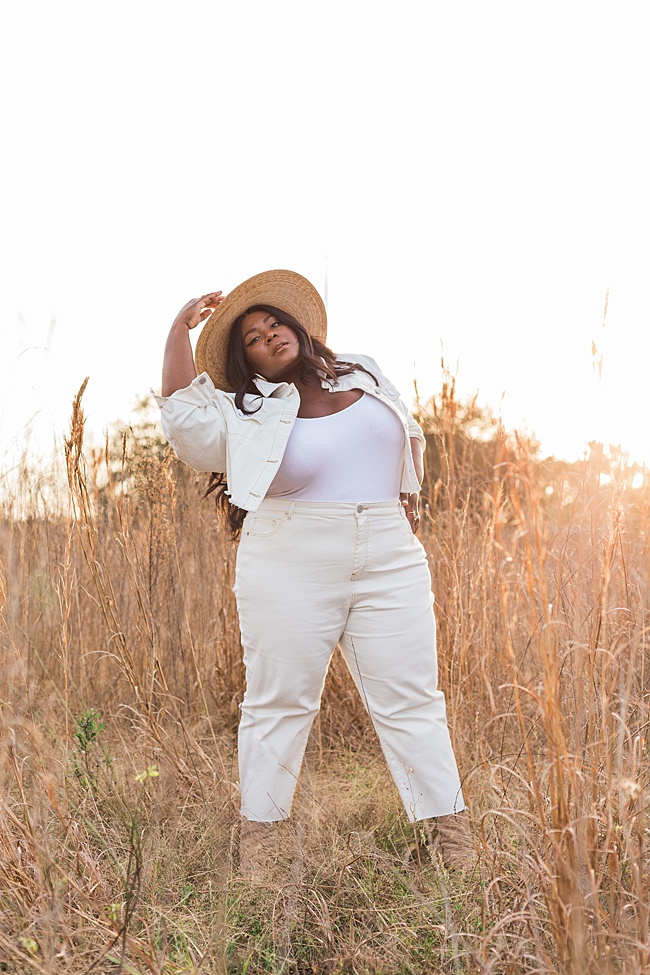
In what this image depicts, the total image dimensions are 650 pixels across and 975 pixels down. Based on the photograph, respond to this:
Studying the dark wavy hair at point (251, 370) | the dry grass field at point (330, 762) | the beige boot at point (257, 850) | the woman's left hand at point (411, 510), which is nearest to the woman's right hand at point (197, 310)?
the dark wavy hair at point (251, 370)

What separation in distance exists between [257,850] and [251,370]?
4.39 feet

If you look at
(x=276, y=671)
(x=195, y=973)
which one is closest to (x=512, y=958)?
(x=195, y=973)

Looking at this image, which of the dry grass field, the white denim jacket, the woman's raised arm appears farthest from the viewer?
the woman's raised arm

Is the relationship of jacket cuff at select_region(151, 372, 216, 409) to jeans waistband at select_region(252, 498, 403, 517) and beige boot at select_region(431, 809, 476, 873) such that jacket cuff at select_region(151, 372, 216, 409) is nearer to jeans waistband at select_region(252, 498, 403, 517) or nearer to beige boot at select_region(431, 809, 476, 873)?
jeans waistband at select_region(252, 498, 403, 517)

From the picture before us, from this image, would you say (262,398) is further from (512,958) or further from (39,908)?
(512,958)

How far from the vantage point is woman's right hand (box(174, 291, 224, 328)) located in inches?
89.7

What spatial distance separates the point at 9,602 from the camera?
1873 millimetres

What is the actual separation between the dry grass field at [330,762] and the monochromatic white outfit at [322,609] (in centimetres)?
16

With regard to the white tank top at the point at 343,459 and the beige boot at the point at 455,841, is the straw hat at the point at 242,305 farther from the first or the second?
the beige boot at the point at 455,841

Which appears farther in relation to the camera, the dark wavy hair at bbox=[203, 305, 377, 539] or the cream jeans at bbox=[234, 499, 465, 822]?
the dark wavy hair at bbox=[203, 305, 377, 539]

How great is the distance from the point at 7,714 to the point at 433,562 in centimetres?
178

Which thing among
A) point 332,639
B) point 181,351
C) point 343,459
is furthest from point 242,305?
point 332,639

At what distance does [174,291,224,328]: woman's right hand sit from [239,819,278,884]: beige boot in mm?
1357

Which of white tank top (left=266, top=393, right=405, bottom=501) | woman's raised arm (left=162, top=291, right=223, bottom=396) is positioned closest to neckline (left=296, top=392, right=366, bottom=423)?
white tank top (left=266, top=393, right=405, bottom=501)
